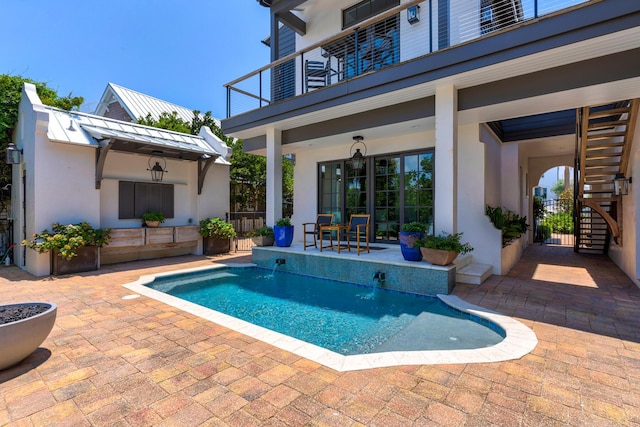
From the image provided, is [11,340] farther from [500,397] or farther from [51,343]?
[500,397]

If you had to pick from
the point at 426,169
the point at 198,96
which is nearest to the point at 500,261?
the point at 426,169

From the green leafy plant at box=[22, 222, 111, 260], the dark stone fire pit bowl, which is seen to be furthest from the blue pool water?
the dark stone fire pit bowl

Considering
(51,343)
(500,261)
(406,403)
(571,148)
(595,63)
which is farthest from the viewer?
(571,148)

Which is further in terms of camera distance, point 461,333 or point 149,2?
point 149,2

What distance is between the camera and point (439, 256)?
4598 mm

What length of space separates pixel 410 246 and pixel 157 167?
22.1ft

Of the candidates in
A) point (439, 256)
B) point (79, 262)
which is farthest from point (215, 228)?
point (439, 256)

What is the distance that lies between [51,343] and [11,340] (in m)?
0.74

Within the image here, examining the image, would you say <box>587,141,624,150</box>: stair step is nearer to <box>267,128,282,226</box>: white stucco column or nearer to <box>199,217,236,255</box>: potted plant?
<box>267,128,282,226</box>: white stucco column

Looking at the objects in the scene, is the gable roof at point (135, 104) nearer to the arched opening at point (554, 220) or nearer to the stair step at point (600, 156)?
the stair step at point (600, 156)

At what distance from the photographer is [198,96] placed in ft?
73.0

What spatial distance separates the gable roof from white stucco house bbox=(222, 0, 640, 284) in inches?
315

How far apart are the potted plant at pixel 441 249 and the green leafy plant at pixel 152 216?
21.4 feet

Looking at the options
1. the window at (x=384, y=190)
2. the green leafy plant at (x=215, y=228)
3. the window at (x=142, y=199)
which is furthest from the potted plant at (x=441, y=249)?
the window at (x=142, y=199)
